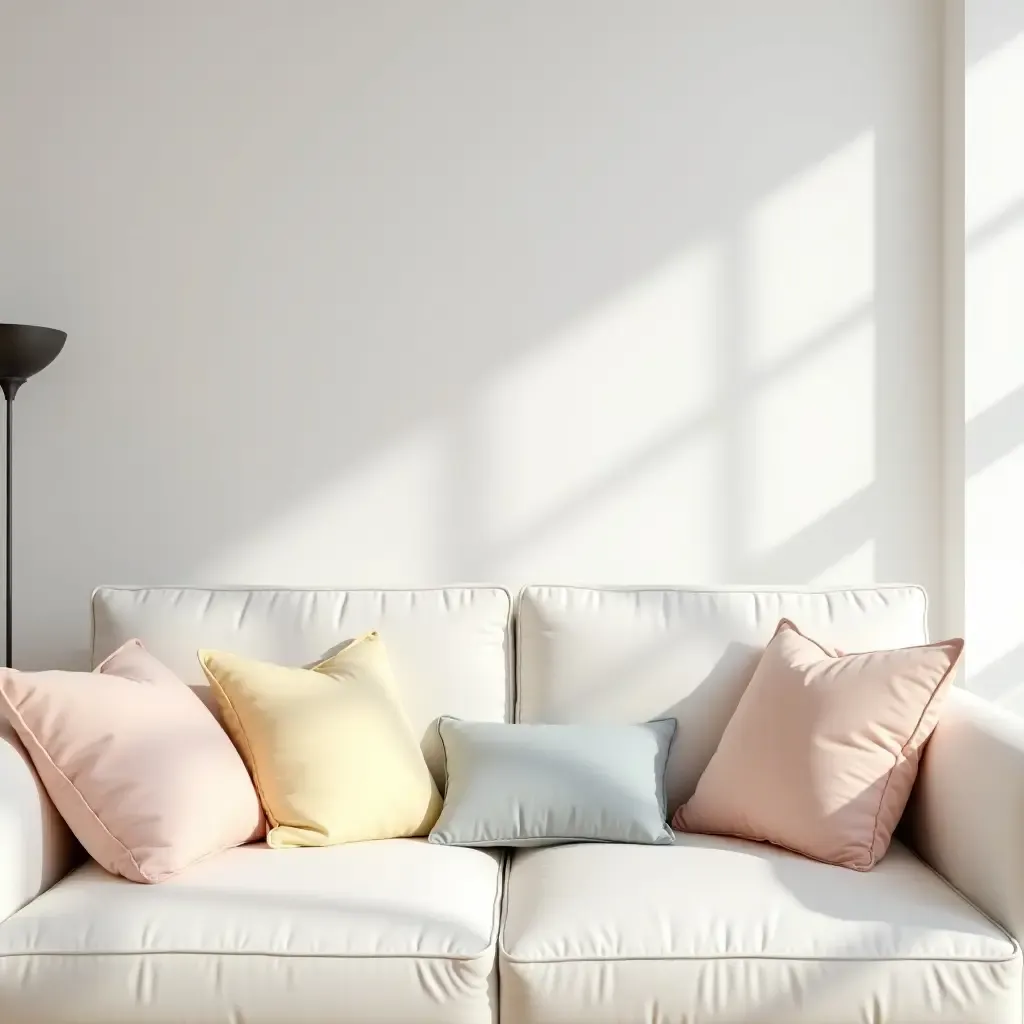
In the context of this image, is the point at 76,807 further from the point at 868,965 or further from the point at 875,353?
the point at 875,353

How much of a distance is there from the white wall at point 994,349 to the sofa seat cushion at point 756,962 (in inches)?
41.1

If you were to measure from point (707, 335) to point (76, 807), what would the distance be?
5.81 ft

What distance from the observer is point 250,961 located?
1.75m

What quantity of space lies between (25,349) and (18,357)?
0.02 metres

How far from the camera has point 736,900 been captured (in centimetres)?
185

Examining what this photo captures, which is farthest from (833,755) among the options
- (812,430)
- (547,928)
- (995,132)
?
(995,132)

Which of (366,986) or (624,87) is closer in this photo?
(366,986)

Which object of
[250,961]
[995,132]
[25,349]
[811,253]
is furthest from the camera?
[811,253]

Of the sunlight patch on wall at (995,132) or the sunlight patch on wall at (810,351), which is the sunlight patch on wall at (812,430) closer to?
the sunlight patch on wall at (810,351)

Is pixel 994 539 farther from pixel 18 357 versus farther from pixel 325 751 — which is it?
pixel 18 357

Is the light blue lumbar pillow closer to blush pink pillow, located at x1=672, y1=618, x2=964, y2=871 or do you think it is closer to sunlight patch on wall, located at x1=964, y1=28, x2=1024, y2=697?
blush pink pillow, located at x1=672, y1=618, x2=964, y2=871

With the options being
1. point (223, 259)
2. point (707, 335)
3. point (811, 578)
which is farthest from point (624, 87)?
point (811, 578)

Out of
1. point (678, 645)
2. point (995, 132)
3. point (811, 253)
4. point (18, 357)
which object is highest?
point (995, 132)

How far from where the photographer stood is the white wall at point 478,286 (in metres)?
2.81
